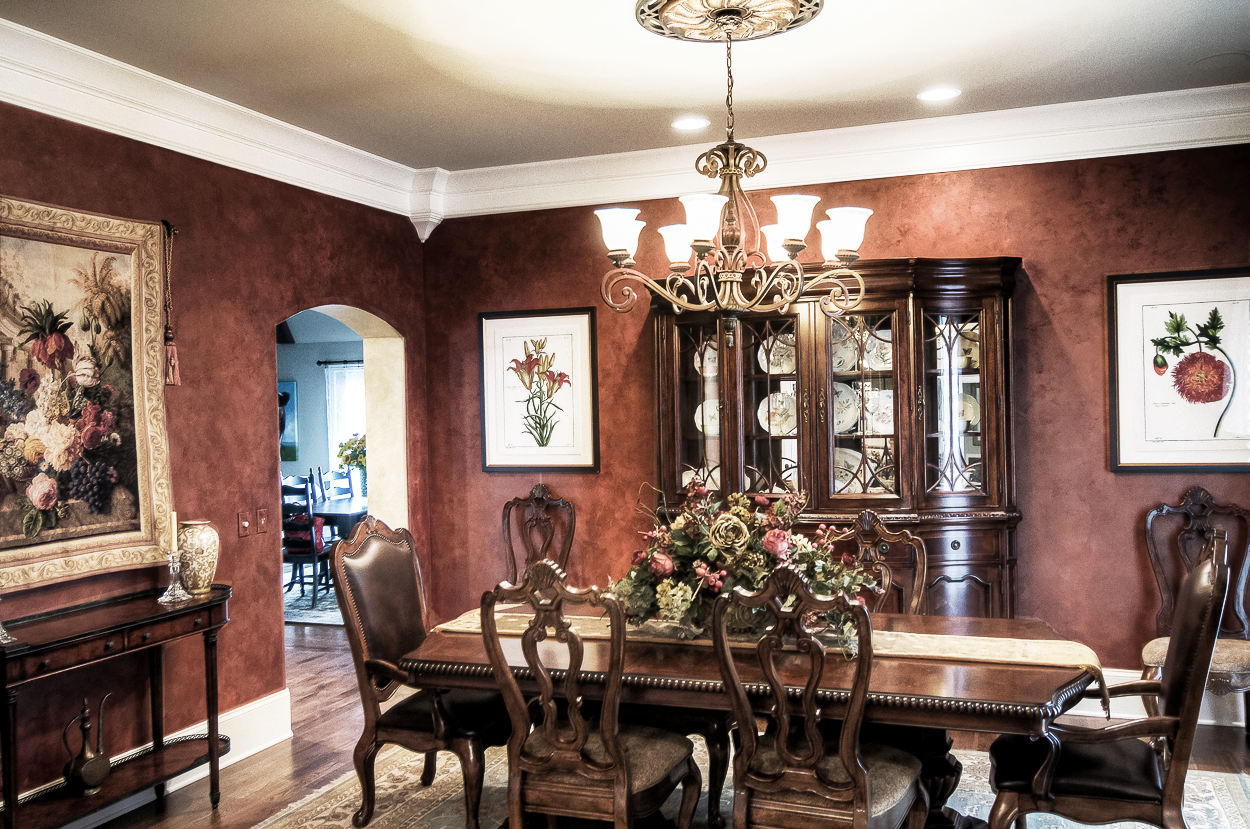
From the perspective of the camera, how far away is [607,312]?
5.10 metres

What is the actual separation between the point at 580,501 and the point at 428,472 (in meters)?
0.98

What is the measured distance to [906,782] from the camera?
2531mm

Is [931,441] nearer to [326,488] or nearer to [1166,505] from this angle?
[1166,505]

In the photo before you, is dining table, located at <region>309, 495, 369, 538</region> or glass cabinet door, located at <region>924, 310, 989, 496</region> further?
dining table, located at <region>309, 495, 369, 538</region>

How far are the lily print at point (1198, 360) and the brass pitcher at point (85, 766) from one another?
4.68m

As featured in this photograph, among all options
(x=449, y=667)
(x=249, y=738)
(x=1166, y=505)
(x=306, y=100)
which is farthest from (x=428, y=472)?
(x=1166, y=505)

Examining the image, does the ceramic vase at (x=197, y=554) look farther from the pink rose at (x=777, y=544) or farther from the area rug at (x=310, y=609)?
the area rug at (x=310, y=609)

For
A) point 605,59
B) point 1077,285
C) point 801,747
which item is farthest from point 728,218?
point 1077,285

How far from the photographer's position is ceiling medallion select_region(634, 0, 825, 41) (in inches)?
109

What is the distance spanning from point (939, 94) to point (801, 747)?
9.46ft

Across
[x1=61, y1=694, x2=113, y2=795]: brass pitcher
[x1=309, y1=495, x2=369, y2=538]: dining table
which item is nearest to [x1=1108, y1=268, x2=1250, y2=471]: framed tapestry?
[x1=61, y1=694, x2=113, y2=795]: brass pitcher

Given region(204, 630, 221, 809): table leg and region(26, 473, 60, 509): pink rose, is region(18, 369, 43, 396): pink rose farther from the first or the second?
region(204, 630, 221, 809): table leg

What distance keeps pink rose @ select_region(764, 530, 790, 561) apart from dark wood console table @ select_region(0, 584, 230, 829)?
217cm

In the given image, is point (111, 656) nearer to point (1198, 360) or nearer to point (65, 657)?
point (65, 657)
